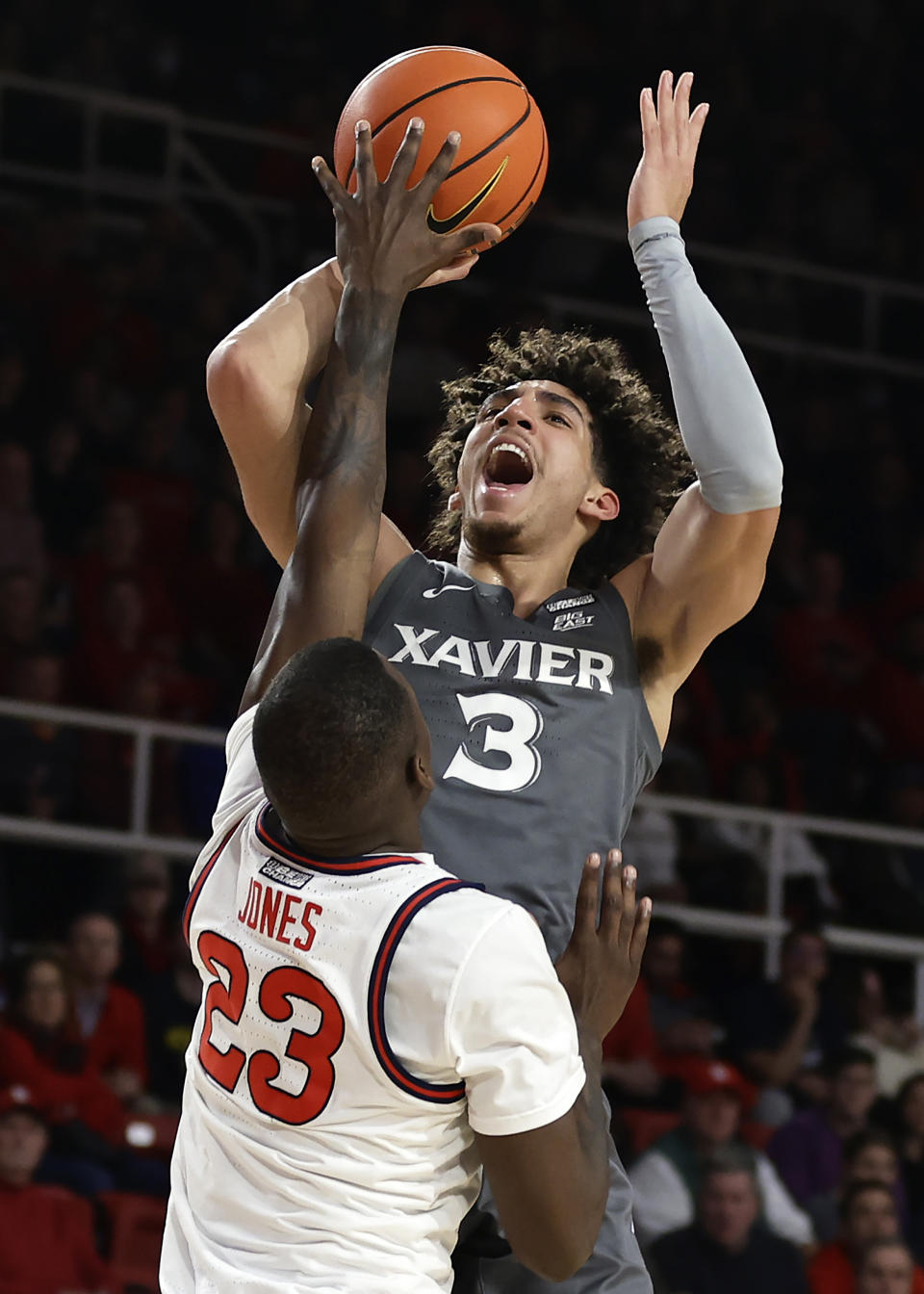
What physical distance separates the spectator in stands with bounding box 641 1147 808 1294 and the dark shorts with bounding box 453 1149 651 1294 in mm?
3428

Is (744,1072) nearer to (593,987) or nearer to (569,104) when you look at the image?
(593,987)

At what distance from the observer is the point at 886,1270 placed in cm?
618

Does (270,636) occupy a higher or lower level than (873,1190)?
higher

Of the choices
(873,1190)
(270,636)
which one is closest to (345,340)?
(270,636)

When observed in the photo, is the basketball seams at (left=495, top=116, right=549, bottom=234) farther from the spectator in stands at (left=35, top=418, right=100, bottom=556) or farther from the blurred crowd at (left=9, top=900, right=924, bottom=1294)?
the spectator in stands at (left=35, top=418, right=100, bottom=556)

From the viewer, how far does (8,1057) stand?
18.7ft

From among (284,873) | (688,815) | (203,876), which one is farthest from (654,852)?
(284,873)

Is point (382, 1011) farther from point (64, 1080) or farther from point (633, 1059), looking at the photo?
point (633, 1059)

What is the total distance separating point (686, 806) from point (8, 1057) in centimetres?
260

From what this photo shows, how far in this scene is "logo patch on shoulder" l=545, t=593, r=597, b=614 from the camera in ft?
10.2

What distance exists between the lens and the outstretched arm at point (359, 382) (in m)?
2.79

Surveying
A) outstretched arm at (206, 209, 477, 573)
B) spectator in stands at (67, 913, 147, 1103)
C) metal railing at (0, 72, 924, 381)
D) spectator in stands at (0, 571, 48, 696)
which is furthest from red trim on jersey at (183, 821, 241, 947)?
metal railing at (0, 72, 924, 381)

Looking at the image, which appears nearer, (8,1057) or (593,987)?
(593,987)

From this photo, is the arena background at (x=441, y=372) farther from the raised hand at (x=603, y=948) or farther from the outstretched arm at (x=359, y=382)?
the raised hand at (x=603, y=948)
